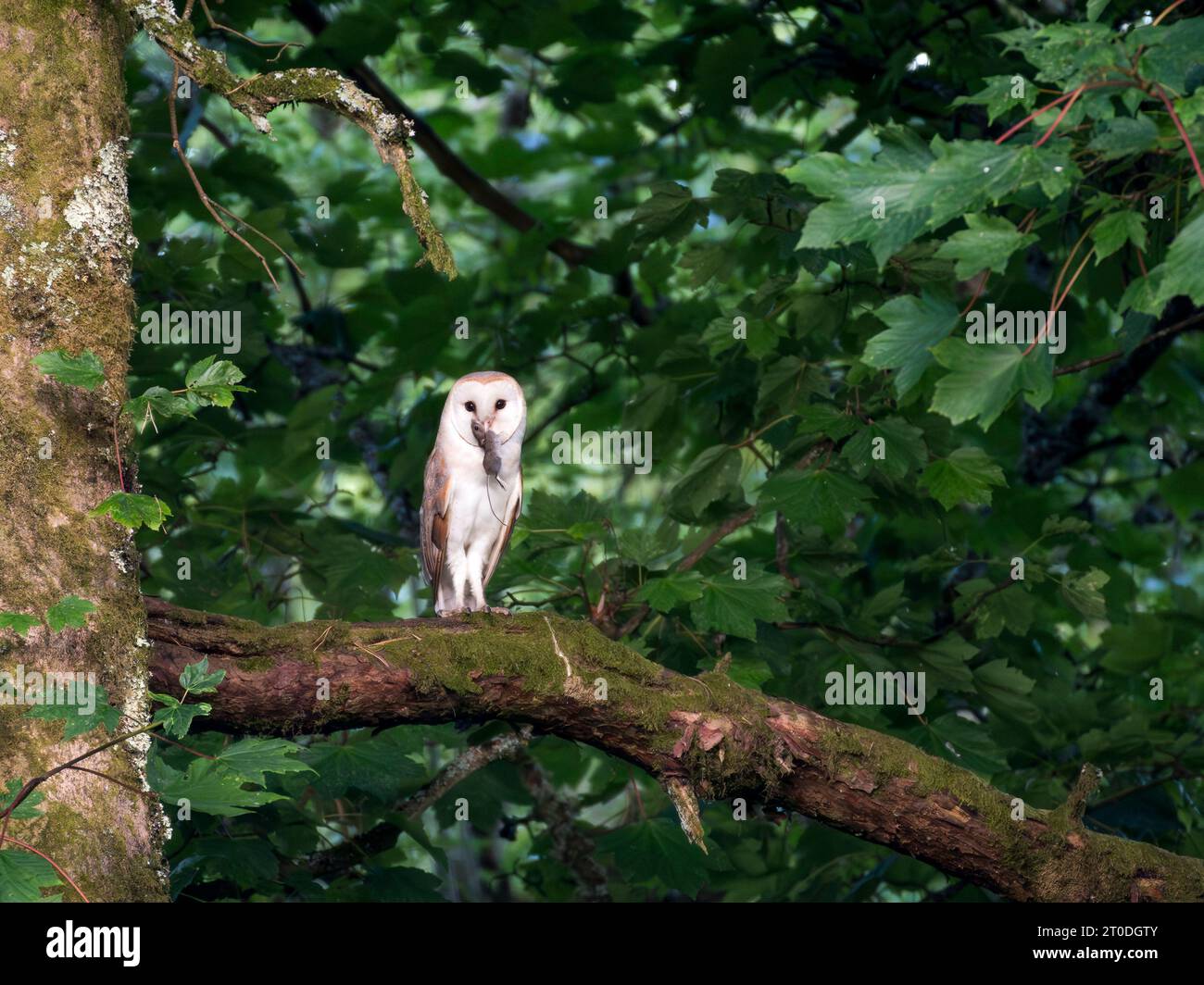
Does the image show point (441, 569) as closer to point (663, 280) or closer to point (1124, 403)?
point (663, 280)

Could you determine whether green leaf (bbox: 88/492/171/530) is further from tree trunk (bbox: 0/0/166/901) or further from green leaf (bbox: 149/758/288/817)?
green leaf (bbox: 149/758/288/817)

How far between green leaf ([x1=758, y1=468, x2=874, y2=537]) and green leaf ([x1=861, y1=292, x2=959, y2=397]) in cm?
172

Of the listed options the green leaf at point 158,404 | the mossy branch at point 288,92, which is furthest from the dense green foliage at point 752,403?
the mossy branch at point 288,92

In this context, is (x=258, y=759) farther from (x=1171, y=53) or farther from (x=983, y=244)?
(x=1171, y=53)

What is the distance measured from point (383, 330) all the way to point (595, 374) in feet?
4.27

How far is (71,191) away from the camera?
289 cm

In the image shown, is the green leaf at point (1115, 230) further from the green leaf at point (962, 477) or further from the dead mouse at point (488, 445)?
the dead mouse at point (488, 445)

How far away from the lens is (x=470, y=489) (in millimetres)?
5621

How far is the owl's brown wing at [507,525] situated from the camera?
5.76 m

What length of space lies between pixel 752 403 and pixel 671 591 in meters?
1.89

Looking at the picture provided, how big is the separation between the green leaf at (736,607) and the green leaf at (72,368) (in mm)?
2190

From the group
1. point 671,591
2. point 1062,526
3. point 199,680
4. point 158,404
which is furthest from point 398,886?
point 1062,526

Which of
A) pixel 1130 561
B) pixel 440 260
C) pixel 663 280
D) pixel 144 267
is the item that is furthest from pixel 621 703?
pixel 1130 561

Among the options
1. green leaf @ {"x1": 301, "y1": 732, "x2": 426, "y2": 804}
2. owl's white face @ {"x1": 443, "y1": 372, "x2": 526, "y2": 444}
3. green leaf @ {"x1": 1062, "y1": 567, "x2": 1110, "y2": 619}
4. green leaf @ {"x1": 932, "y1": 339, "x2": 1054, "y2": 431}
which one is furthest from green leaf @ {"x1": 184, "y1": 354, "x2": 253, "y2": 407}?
green leaf @ {"x1": 1062, "y1": 567, "x2": 1110, "y2": 619}
